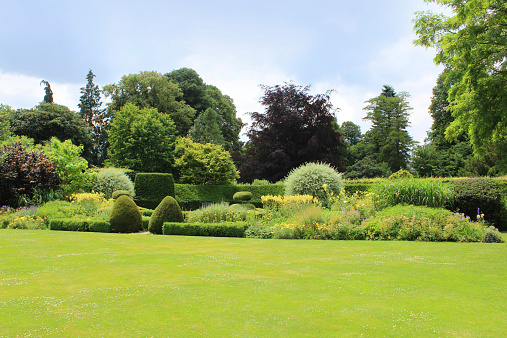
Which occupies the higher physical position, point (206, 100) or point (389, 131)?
point (206, 100)

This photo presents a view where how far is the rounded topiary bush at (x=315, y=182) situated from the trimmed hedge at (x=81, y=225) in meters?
8.83

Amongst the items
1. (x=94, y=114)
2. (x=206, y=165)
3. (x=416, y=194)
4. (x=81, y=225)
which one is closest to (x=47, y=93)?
(x=94, y=114)

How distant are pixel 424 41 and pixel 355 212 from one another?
8304 mm

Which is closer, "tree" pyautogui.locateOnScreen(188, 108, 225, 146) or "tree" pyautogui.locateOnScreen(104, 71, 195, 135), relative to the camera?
"tree" pyautogui.locateOnScreen(188, 108, 225, 146)

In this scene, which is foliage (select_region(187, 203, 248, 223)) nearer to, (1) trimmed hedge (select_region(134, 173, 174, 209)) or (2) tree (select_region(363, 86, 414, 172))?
(1) trimmed hedge (select_region(134, 173, 174, 209))

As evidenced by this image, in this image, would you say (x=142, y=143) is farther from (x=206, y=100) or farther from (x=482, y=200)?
(x=482, y=200)

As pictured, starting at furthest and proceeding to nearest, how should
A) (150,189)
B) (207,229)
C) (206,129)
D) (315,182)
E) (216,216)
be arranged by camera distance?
1. (206,129)
2. (150,189)
3. (315,182)
4. (216,216)
5. (207,229)

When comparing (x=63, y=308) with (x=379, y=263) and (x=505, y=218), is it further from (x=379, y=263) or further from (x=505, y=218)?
(x=505, y=218)

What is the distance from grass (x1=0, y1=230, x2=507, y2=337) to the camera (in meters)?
3.12

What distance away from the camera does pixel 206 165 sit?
2719 cm

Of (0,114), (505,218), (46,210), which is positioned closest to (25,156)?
(46,210)

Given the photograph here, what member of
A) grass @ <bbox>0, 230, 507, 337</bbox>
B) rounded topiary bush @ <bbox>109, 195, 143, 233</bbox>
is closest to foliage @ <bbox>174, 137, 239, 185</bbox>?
rounded topiary bush @ <bbox>109, 195, 143, 233</bbox>

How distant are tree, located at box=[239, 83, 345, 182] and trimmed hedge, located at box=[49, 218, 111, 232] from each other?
1885cm

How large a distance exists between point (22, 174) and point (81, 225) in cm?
609
